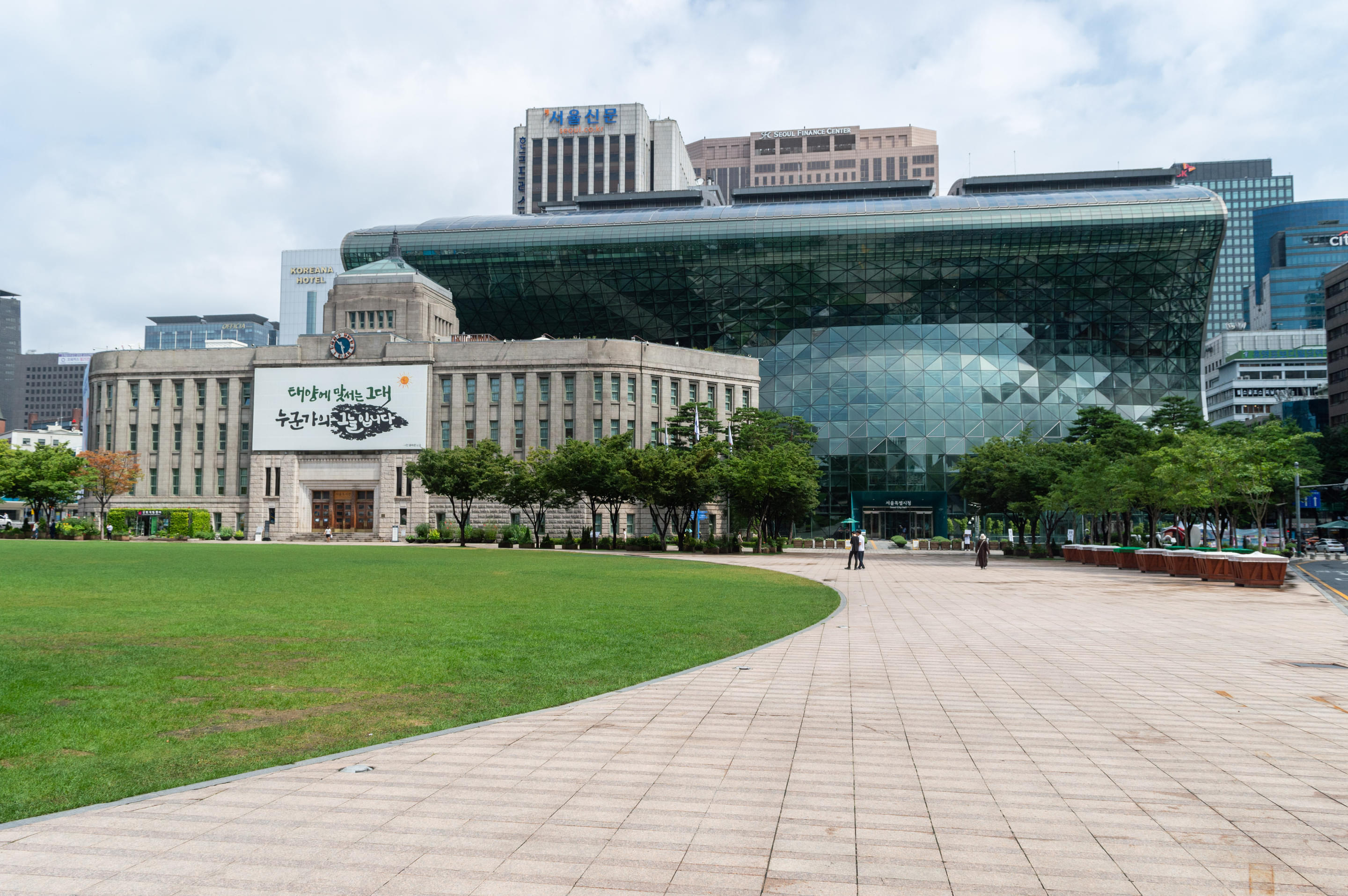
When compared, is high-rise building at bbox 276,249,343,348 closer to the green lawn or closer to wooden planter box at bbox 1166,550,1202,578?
the green lawn

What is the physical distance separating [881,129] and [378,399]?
147 m

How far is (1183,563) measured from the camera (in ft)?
114

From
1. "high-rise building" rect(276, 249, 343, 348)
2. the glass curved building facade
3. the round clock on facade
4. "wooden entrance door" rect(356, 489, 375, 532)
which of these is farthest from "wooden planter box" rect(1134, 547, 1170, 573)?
"high-rise building" rect(276, 249, 343, 348)

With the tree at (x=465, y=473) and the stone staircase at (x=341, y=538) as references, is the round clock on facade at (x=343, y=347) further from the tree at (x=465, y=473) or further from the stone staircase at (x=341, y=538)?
the tree at (x=465, y=473)

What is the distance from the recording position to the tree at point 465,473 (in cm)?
6366

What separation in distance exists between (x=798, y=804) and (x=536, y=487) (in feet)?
188

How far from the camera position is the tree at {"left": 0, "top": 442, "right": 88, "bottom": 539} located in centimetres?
7019

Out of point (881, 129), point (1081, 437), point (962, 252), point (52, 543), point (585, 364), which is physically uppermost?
point (881, 129)

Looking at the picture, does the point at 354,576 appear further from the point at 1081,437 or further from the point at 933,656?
the point at 1081,437

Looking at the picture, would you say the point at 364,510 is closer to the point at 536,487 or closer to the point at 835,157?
the point at 536,487

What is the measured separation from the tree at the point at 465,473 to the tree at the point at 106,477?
31891mm

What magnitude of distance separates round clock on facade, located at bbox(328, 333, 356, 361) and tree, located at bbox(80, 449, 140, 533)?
69.7ft

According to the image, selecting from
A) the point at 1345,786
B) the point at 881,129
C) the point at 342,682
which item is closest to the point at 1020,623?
the point at 1345,786

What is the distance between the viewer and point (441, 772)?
6414 millimetres
